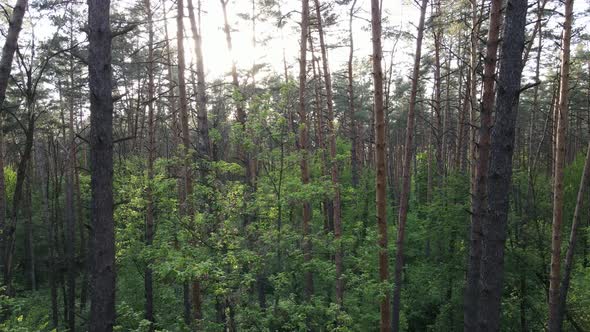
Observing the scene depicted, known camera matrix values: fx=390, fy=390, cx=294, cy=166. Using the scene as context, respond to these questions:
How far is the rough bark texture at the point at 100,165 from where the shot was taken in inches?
186

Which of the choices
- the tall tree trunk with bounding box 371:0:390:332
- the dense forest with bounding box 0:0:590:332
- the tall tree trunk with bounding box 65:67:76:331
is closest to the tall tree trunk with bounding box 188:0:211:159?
the dense forest with bounding box 0:0:590:332

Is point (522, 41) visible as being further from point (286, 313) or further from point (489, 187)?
point (286, 313)

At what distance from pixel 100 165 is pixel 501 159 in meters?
4.82

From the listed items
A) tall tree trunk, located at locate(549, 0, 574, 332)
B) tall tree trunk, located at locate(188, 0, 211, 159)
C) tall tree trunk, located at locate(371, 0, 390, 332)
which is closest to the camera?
tall tree trunk, located at locate(371, 0, 390, 332)

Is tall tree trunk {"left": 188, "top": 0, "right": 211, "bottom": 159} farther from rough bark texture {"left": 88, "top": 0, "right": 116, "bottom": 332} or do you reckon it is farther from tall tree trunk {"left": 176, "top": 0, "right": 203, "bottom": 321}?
rough bark texture {"left": 88, "top": 0, "right": 116, "bottom": 332}

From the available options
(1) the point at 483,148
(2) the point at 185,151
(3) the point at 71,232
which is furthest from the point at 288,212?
(3) the point at 71,232

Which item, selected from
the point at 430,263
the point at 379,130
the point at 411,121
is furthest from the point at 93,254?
the point at 430,263

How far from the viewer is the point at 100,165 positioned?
15.6ft

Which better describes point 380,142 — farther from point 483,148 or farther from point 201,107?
point 201,107

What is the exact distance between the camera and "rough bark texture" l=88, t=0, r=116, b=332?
4.73 m

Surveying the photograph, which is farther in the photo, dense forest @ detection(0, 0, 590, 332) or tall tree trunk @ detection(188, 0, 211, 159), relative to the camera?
tall tree trunk @ detection(188, 0, 211, 159)

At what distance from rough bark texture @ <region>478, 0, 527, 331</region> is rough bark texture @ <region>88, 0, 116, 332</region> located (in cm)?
464

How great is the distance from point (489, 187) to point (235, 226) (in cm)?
483

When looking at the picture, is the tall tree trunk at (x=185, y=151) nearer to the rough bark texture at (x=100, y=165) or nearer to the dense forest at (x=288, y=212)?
the dense forest at (x=288, y=212)
